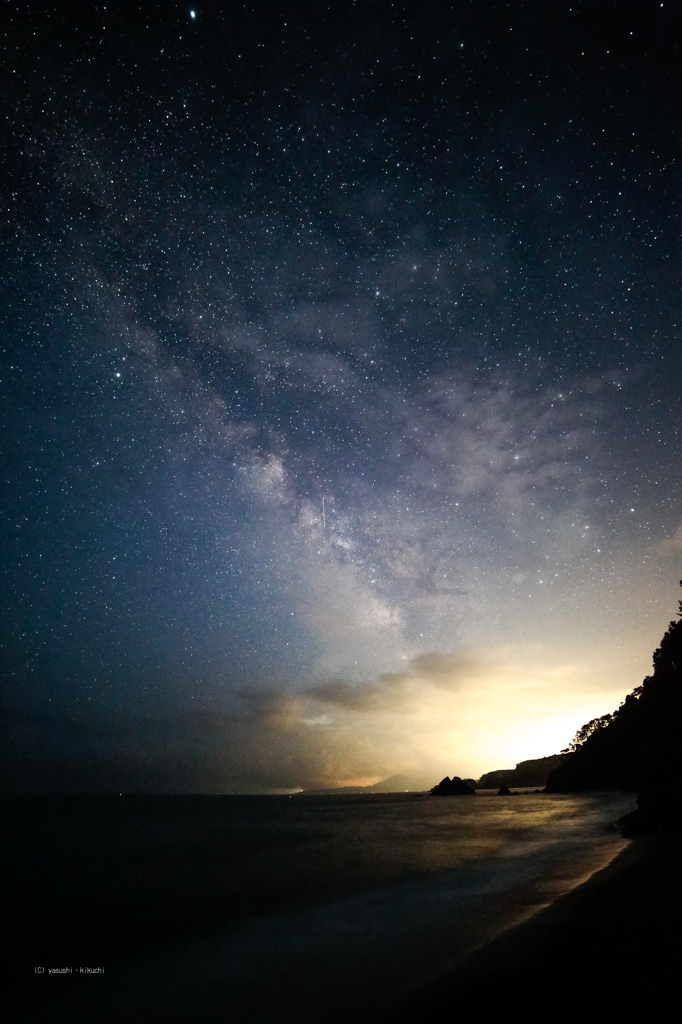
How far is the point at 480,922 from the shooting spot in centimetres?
1401

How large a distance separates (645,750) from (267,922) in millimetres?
85111

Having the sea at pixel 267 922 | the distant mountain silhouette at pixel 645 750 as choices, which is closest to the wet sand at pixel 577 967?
the sea at pixel 267 922

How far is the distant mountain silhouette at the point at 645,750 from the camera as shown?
27.2 meters

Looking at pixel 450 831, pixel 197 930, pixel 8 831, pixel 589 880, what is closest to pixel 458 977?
pixel 589 880

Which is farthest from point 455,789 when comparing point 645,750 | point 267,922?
point 267,922

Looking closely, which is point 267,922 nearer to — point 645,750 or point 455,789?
point 645,750

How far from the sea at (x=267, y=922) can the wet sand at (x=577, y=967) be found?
950 mm

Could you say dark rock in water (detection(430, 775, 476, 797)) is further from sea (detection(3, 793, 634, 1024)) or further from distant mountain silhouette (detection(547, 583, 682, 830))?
sea (detection(3, 793, 634, 1024))

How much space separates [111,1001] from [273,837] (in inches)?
1761

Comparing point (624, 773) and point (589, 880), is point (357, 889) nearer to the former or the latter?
point (589, 880)

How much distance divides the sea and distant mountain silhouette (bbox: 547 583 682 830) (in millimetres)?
3485

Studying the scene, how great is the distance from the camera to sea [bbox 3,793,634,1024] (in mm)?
10688

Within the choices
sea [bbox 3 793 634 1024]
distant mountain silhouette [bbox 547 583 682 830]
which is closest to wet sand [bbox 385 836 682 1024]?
sea [bbox 3 793 634 1024]

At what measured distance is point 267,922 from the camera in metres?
17.6
